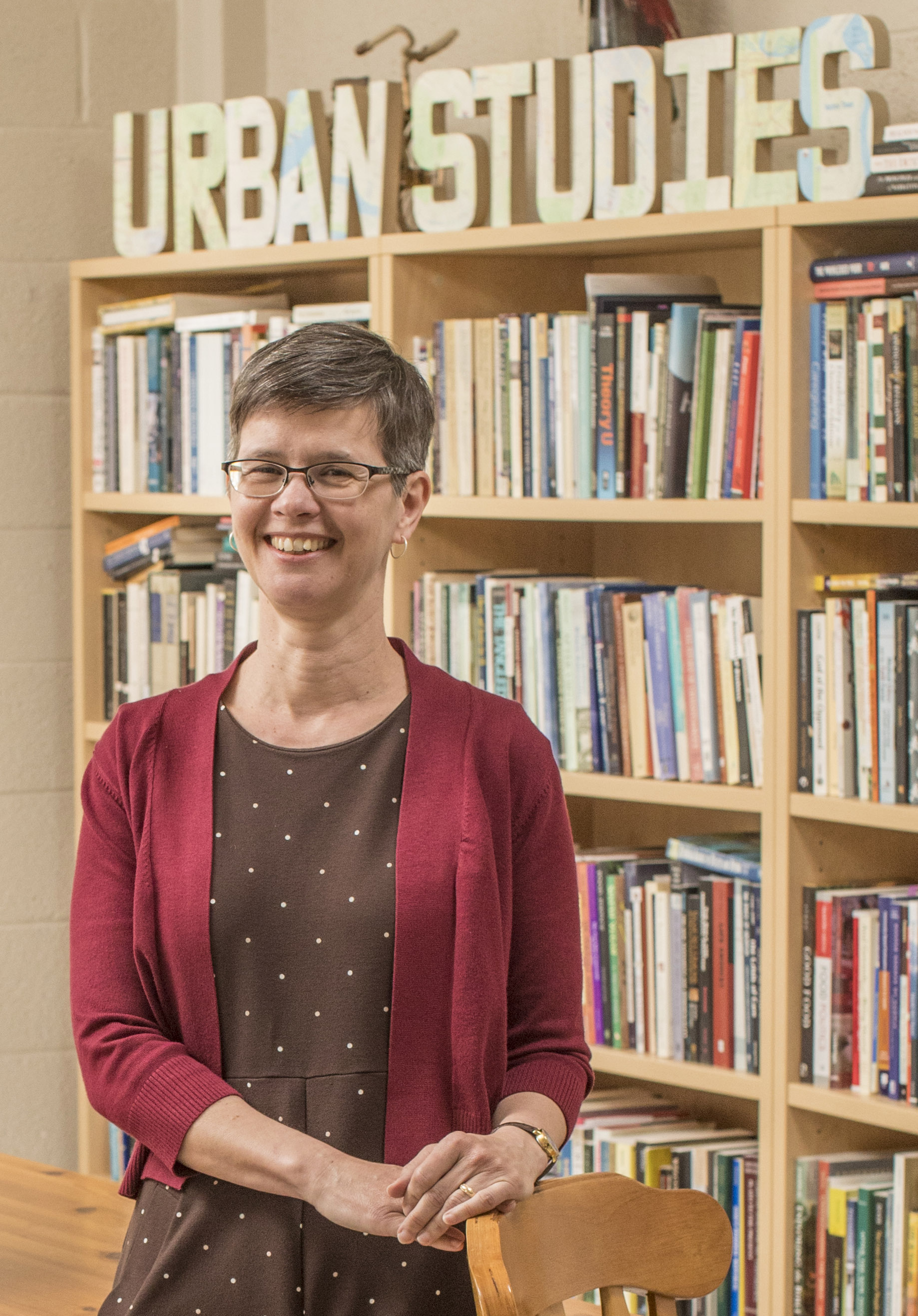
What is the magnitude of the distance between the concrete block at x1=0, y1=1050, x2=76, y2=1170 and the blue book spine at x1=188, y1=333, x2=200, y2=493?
44.1 inches

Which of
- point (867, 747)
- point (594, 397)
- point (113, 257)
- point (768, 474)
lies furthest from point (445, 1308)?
point (113, 257)

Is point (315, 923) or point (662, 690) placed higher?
point (662, 690)

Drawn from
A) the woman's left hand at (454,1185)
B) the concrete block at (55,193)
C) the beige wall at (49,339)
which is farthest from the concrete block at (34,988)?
the woman's left hand at (454,1185)

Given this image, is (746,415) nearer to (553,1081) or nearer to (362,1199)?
(553,1081)

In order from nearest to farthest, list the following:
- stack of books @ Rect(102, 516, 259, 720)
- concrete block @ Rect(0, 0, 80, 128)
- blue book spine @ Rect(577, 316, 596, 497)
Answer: blue book spine @ Rect(577, 316, 596, 497)
stack of books @ Rect(102, 516, 259, 720)
concrete block @ Rect(0, 0, 80, 128)

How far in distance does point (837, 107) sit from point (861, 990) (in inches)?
45.7

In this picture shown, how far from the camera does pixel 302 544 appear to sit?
1.28m

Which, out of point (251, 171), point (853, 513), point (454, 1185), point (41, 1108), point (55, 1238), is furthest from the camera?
point (41, 1108)

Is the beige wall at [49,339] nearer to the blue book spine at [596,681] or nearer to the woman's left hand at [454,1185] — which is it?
the blue book spine at [596,681]

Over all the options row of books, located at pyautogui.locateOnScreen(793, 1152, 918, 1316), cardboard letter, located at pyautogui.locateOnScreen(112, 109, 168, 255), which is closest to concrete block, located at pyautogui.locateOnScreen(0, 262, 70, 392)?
cardboard letter, located at pyautogui.locateOnScreen(112, 109, 168, 255)

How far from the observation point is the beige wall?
2.93m

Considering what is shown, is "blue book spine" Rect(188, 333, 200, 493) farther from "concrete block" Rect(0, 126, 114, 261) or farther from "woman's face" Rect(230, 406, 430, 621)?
"woman's face" Rect(230, 406, 430, 621)

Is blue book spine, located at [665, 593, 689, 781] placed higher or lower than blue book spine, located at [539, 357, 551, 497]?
lower

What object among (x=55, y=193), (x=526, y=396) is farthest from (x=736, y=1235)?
(x=55, y=193)
